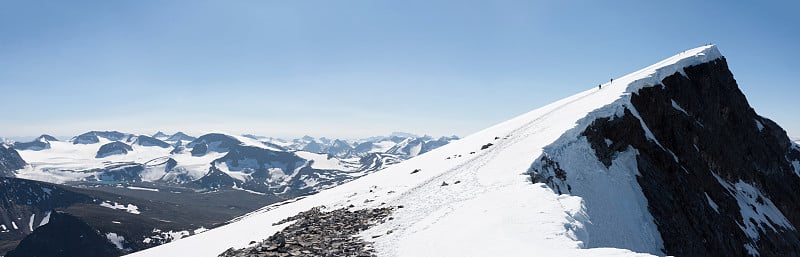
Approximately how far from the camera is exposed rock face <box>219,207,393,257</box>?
2095 centimetres

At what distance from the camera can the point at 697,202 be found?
4459 centimetres

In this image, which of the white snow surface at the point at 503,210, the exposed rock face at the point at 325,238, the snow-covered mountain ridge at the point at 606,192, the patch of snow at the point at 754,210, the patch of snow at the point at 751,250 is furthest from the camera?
the patch of snow at the point at 754,210

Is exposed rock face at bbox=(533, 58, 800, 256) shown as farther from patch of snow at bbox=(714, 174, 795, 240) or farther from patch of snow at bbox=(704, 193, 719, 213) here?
patch of snow at bbox=(714, 174, 795, 240)

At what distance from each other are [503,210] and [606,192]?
16674 millimetres

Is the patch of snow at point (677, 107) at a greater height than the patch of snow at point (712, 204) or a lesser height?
greater

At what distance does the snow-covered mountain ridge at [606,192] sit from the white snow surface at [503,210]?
127 millimetres

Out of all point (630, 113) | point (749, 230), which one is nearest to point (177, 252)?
point (630, 113)

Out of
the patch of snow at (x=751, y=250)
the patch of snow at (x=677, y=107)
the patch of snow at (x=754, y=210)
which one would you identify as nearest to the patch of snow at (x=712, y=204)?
the patch of snow at (x=754, y=210)

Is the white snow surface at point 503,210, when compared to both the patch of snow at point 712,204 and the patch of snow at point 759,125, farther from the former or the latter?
the patch of snow at point 759,125

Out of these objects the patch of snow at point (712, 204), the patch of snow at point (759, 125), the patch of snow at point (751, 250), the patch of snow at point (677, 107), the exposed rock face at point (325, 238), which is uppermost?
the patch of snow at point (677, 107)

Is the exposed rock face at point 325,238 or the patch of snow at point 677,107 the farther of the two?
the patch of snow at point 677,107

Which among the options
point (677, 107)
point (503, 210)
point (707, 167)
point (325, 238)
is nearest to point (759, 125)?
point (677, 107)

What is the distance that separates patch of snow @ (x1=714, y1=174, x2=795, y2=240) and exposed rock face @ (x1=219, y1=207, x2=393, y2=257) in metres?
44.3

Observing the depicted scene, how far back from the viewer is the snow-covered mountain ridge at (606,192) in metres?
21.1
